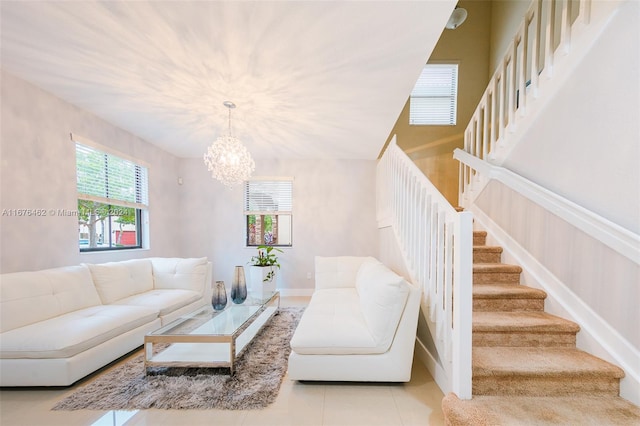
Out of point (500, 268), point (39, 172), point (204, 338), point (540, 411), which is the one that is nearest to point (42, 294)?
point (39, 172)

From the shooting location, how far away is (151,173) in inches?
166

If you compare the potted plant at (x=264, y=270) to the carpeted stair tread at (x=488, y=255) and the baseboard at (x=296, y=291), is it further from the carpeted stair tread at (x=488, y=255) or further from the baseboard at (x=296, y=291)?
the carpeted stair tread at (x=488, y=255)

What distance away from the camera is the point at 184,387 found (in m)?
1.97

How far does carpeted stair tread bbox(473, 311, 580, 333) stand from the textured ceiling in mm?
2096

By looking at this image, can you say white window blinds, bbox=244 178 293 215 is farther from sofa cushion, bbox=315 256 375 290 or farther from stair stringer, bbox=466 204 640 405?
stair stringer, bbox=466 204 640 405

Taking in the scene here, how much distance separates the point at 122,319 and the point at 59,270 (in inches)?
33.3

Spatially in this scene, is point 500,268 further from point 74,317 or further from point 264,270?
point 74,317

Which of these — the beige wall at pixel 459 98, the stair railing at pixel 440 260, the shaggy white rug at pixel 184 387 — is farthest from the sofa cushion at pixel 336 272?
the beige wall at pixel 459 98

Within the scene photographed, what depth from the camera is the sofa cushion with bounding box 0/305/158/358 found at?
6.16 ft

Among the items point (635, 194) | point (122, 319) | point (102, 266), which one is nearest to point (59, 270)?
point (102, 266)

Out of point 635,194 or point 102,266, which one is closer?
point 635,194

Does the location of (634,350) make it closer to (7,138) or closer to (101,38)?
(101,38)

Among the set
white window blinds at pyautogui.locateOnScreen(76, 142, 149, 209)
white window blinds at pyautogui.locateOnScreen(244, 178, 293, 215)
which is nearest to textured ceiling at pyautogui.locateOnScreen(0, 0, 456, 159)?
white window blinds at pyautogui.locateOnScreen(76, 142, 149, 209)

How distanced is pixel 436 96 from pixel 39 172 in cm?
543
